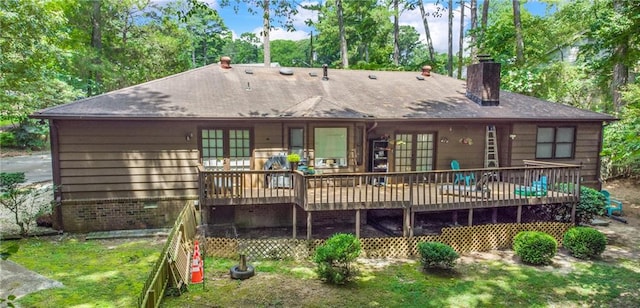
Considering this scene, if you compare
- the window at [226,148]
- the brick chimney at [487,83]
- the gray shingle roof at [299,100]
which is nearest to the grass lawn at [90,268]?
the window at [226,148]

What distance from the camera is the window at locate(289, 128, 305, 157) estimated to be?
12.0 metres

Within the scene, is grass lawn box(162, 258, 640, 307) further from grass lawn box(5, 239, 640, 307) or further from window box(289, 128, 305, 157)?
window box(289, 128, 305, 157)

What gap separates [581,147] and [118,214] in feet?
50.3

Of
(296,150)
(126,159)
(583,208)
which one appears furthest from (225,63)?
(583,208)

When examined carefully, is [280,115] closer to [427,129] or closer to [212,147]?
[212,147]

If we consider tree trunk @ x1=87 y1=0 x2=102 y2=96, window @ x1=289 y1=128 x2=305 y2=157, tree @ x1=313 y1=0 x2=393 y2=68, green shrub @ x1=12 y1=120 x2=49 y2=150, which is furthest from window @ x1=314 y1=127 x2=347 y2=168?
green shrub @ x1=12 y1=120 x2=49 y2=150

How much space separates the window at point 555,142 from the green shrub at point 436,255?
289 inches

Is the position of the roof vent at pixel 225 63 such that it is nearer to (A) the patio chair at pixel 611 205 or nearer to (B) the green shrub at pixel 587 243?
(B) the green shrub at pixel 587 243

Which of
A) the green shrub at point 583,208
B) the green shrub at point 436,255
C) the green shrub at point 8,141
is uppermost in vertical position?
the green shrub at point 8,141

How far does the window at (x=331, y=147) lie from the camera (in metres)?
12.0

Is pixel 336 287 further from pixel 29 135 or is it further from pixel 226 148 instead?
pixel 29 135

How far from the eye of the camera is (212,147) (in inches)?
461

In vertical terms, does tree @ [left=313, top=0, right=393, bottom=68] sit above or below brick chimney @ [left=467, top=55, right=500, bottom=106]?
above

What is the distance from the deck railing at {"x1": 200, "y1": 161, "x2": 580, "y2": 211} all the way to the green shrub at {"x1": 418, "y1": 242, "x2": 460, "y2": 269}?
1500mm
